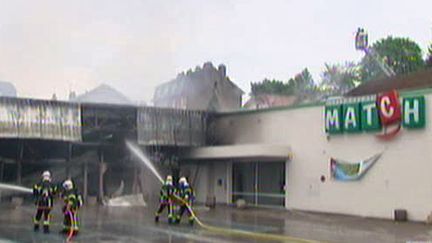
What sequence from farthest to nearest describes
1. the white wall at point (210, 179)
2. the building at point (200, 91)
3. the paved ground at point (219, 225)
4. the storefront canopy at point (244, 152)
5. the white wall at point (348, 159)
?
the building at point (200, 91) < the white wall at point (210, 179) < the storefront canopy at point (244, 152) < the white wall at point (348, 159) < the paved ground at point (219, 225)

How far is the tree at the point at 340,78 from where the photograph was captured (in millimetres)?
67688

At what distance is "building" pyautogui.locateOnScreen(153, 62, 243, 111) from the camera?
47.8 meters

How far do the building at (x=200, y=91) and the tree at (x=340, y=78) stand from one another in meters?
17.7

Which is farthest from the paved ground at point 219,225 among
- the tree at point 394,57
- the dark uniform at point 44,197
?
the tree at point 394,57

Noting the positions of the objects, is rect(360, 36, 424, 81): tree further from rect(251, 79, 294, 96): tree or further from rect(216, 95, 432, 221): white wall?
rect(216, 95, 432, 221): white wall

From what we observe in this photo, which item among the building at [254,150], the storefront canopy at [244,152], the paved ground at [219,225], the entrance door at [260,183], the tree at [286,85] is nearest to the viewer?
the paved ground at [219,225]

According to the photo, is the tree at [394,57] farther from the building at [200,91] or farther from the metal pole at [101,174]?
the metal pole at [101,174]

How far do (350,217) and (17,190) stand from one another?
17.6 metres

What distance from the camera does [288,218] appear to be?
2275 cm

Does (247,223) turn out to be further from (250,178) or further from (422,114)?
(250,178)

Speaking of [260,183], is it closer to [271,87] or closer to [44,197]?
[44,197]

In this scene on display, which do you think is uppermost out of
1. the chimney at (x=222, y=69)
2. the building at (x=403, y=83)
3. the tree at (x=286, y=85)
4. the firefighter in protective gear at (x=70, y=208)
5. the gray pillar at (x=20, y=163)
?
the tree at (x=286, y=85)

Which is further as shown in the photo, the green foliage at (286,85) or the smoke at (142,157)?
the green foliage at (286,85)

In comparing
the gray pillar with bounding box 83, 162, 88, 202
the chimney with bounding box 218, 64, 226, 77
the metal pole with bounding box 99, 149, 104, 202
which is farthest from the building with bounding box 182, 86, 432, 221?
the chimney with bounding box 218, 64, 226, 77
